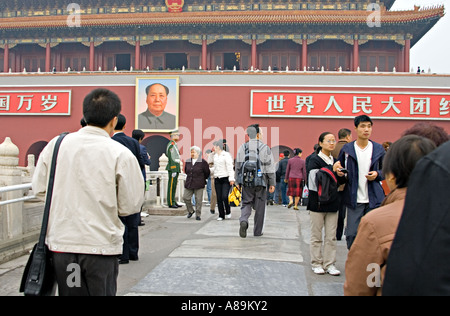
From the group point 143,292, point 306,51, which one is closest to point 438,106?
point 306,51

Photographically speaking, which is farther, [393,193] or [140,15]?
[140,15]

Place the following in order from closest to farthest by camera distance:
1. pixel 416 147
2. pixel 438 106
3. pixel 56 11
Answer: pixel 416 147
pixel 438 106
pixel 56 11

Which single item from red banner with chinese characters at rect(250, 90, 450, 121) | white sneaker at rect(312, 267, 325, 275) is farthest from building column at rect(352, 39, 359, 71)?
white sneaker at rect(312, 267, 325, 275)

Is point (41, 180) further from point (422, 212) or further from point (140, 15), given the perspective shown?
point (140, 15)

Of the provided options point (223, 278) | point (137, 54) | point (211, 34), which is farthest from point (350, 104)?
point (223, 278)

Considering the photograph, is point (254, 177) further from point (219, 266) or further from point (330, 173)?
point (219, 266)

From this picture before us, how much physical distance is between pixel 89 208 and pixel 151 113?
50.4 ft

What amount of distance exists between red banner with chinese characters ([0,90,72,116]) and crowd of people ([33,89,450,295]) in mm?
14688

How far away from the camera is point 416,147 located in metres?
1.50

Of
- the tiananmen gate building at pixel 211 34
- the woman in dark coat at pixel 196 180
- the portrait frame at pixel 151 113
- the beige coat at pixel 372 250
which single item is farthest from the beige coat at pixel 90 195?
the tiananmen gate building at pixel 211 34

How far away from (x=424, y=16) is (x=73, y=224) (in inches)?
758

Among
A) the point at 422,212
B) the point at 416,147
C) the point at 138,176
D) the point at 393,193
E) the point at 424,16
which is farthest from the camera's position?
the point at 424,16

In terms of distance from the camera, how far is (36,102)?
17.9 metres

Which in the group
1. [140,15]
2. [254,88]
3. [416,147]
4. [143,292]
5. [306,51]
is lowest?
[143,292]
